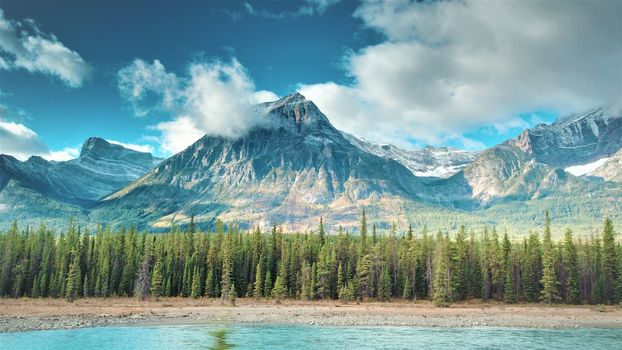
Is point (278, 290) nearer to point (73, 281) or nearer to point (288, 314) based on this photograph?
point (288, 314)

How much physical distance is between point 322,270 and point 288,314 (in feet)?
101

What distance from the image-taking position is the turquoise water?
6159 cm

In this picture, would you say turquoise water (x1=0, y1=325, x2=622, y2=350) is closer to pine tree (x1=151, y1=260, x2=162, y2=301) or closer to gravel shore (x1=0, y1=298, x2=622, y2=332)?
gravel shore (x1=0, y1=298, x2=622, y2=332)

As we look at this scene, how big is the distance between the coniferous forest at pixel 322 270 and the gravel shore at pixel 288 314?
21.5 feet

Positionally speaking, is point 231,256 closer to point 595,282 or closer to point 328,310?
point 328,310

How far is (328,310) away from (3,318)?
58.3 metres

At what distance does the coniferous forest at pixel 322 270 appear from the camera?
409 feet

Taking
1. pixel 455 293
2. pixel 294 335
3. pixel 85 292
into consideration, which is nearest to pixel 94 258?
pixel 85 292

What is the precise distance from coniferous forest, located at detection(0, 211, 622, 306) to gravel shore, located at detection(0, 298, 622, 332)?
656 cm

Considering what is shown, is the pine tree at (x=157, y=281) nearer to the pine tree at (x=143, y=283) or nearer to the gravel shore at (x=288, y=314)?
the pine tree at (x=143, y=283)

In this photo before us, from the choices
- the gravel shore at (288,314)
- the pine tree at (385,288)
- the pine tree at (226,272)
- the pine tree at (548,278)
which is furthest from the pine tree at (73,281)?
the pine tree at (548,278)

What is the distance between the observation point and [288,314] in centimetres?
9850

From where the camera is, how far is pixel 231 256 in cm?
13425

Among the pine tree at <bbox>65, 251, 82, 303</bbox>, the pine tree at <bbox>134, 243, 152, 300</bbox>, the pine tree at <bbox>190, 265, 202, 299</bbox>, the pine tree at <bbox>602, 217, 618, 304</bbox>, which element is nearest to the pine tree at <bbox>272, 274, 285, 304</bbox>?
the pine tree at <bbox>190, 265, 202, 299</bbox>
